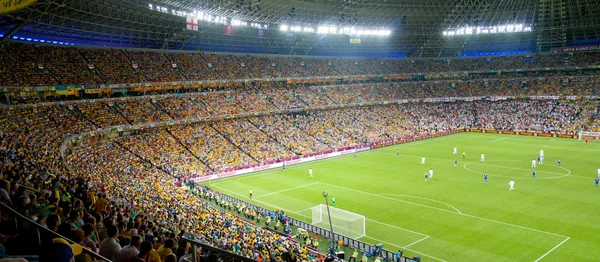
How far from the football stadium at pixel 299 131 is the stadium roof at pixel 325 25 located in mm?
427

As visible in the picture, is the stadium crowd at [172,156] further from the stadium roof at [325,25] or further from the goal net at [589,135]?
the stadium roof at [325,25]

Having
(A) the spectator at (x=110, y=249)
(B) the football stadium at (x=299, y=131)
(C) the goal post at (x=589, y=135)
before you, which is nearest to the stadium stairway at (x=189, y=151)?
(B) the football stadium at (x=299, y=131)

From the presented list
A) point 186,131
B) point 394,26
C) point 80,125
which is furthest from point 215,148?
point 394,26

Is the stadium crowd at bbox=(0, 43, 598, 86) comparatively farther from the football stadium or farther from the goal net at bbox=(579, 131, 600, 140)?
the goal net at bbox=(579, 131, 600, 140)

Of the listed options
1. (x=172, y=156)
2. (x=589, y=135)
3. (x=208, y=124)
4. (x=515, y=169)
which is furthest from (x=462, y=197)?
(x=589, y=135)

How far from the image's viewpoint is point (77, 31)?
2090 inches

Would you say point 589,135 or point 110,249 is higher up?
point 110,249

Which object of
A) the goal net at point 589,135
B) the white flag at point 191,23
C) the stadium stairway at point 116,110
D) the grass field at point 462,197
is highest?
the white flag at point 191,23

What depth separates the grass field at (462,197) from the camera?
2706cm

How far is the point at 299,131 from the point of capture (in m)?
65.4

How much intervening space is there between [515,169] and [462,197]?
46.3 feet

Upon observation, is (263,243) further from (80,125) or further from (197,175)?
(80,125)

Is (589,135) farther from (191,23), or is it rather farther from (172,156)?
(172,156)

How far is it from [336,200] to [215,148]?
21577 mm
